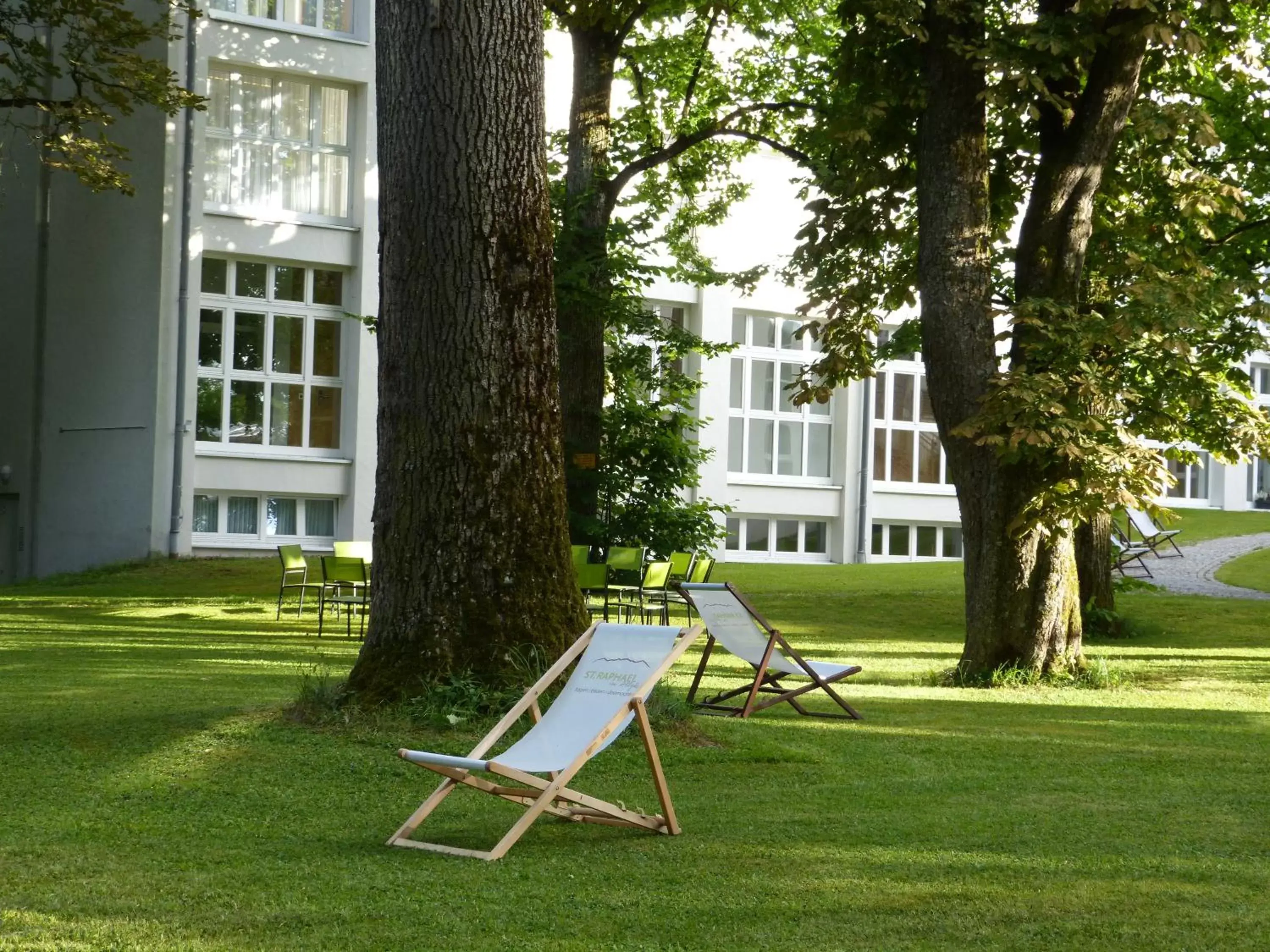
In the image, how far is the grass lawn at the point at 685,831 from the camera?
4.15 meters

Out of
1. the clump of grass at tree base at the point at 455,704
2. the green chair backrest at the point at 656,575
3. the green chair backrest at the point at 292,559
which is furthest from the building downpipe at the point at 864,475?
the clump of grass at tree base at the point at 455,704

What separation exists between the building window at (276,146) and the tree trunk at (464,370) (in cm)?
1967

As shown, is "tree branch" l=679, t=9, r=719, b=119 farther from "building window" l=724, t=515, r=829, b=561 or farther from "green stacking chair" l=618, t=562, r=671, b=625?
"building window" l=724, t=515, r=829, b=561

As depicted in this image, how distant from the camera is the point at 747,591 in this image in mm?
21734

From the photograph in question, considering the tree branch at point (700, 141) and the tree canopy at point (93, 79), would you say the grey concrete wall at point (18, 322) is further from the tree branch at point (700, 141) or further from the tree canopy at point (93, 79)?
the tree branch at point (700, 141)

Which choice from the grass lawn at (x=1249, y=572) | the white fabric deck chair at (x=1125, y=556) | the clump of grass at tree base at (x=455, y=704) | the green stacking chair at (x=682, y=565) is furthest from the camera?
the grass lawn at (x=1249, y=572)

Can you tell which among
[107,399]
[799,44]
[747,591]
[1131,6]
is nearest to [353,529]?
[107,399]

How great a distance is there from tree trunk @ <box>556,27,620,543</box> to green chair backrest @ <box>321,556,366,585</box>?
3.37 metres

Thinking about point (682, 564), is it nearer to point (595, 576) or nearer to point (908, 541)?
point (595, 576)

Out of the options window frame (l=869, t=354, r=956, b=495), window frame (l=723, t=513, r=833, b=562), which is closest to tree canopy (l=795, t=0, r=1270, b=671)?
window frame (l=723, t=513, r=833, b=562)

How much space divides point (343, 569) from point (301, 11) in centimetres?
1531

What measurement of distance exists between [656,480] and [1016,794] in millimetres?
12753

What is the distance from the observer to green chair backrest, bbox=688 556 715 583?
17.0 metres

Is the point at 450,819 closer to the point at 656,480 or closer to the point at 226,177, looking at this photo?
the point at 656,480
